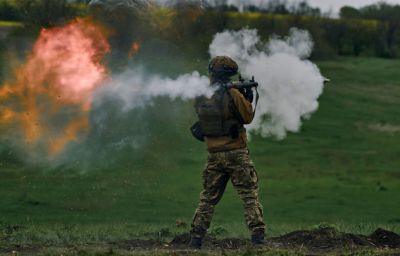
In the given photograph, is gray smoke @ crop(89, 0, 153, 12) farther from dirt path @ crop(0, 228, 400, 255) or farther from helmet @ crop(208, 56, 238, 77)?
dirt path @ crop(0, 228, 400, 255)

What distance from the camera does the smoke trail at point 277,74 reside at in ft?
47.9

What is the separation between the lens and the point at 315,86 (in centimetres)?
1455

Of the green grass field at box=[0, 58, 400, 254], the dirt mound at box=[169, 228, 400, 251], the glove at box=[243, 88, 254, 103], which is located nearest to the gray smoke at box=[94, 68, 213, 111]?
the glove at box=[243, 88, 254, 103]

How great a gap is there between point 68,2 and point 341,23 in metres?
33.5

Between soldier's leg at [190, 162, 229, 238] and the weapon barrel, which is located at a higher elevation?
the weapon barrel

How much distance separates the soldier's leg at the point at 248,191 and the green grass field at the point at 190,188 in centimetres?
213

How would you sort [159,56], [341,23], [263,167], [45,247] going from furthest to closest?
1. [341,23]
2. [263,167]
3. [159,56]
4. [45,247]

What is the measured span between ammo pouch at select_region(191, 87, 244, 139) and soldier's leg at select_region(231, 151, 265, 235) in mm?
395

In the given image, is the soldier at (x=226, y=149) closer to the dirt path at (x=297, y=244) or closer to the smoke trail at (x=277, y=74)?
the dirt path at (x=297, y=244)

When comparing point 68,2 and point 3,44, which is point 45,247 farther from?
point 3,44

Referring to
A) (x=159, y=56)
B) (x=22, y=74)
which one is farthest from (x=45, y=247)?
(x=159, y=56)

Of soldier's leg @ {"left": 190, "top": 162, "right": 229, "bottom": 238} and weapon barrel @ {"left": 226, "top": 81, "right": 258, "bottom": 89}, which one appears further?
soldier's leg @ {"left": 190, "top": 162, "right": 229, "bottom": 238}

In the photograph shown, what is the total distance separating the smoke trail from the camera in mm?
14594

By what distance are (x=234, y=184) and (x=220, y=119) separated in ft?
3.27
